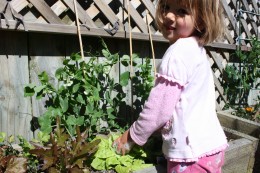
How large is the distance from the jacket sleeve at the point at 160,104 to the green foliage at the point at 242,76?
2.31 m

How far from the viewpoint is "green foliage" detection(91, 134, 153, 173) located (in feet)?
5.24

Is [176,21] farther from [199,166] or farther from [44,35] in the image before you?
[44,35]

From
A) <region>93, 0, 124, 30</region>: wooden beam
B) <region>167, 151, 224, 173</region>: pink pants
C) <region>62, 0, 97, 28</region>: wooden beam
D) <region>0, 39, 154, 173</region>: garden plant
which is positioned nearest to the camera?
<region>167, 151, 224, 173</region>: pink pants

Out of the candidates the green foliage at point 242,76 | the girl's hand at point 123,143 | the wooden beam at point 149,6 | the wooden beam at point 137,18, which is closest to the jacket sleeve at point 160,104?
the girl's hand at point 123,143

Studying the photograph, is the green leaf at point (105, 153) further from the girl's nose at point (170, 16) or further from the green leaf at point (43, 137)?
the girl's nose at point (170, 16)

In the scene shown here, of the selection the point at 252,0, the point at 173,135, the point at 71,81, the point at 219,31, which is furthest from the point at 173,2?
the point at 252,0

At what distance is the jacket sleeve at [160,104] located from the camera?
124 cm

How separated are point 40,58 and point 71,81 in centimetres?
32

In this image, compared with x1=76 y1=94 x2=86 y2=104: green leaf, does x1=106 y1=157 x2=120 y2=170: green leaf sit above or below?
below

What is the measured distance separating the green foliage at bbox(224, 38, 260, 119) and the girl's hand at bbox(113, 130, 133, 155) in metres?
2.18

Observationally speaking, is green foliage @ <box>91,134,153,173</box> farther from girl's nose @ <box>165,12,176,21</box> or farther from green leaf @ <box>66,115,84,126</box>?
girl's nose @ <box>165,12,176,21</box>

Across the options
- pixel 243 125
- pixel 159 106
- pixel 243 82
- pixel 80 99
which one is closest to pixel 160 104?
pixel 159 106

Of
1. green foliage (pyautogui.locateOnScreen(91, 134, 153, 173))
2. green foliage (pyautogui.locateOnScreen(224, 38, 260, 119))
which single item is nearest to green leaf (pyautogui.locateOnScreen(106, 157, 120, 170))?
green foliage (pyautogui.locateOnScreen(91, 134, 153, 173))

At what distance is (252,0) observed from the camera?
3596 mm
